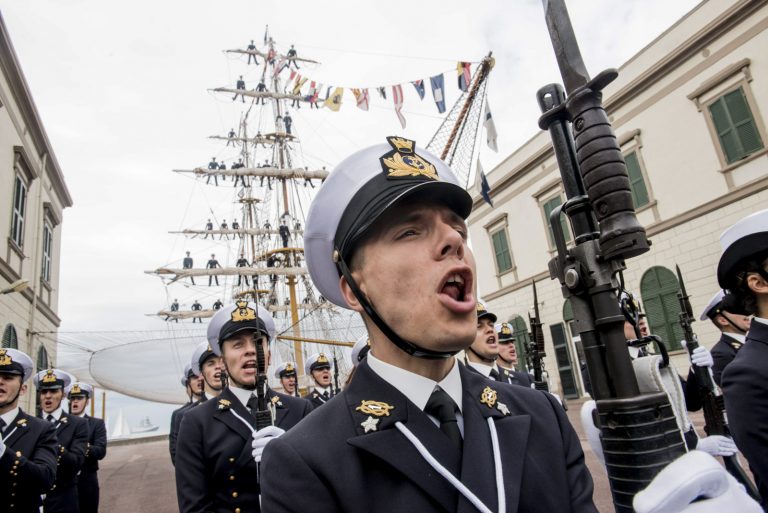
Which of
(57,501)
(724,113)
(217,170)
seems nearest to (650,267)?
(724,113)

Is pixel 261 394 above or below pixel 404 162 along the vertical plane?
below

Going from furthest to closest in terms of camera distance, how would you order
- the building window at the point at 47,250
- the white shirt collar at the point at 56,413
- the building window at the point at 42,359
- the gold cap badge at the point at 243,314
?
the building window at the point at 47,250, the building window at the point at 42,359, the white shirt collar at the point at 56,413, the gold cap badge at the point at 243,314

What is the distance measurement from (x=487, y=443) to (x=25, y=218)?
58.8ft

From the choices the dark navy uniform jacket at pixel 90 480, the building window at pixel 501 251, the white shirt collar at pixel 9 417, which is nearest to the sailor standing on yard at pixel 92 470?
the dark navy uniform jacket at pixel 90 480

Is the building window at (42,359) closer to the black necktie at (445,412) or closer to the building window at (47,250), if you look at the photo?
the building window at (47,250)

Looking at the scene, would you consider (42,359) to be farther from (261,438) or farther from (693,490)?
(693,490)

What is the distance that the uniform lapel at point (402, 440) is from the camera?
118 cm

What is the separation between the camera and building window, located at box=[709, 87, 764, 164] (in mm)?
11156

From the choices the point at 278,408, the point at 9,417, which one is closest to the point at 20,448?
the point at 9,417

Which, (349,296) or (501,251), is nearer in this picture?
(349,296)

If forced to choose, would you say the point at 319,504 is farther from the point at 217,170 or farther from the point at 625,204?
the point at 217,170

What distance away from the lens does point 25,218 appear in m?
15.0

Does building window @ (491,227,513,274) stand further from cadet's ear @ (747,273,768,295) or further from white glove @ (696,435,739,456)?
cadet's ear @ (747,273,768,295)

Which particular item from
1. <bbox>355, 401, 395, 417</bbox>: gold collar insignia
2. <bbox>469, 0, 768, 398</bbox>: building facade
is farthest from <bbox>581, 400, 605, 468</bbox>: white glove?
<bbox>469, 0, 768, 398</bbox>: building facade
